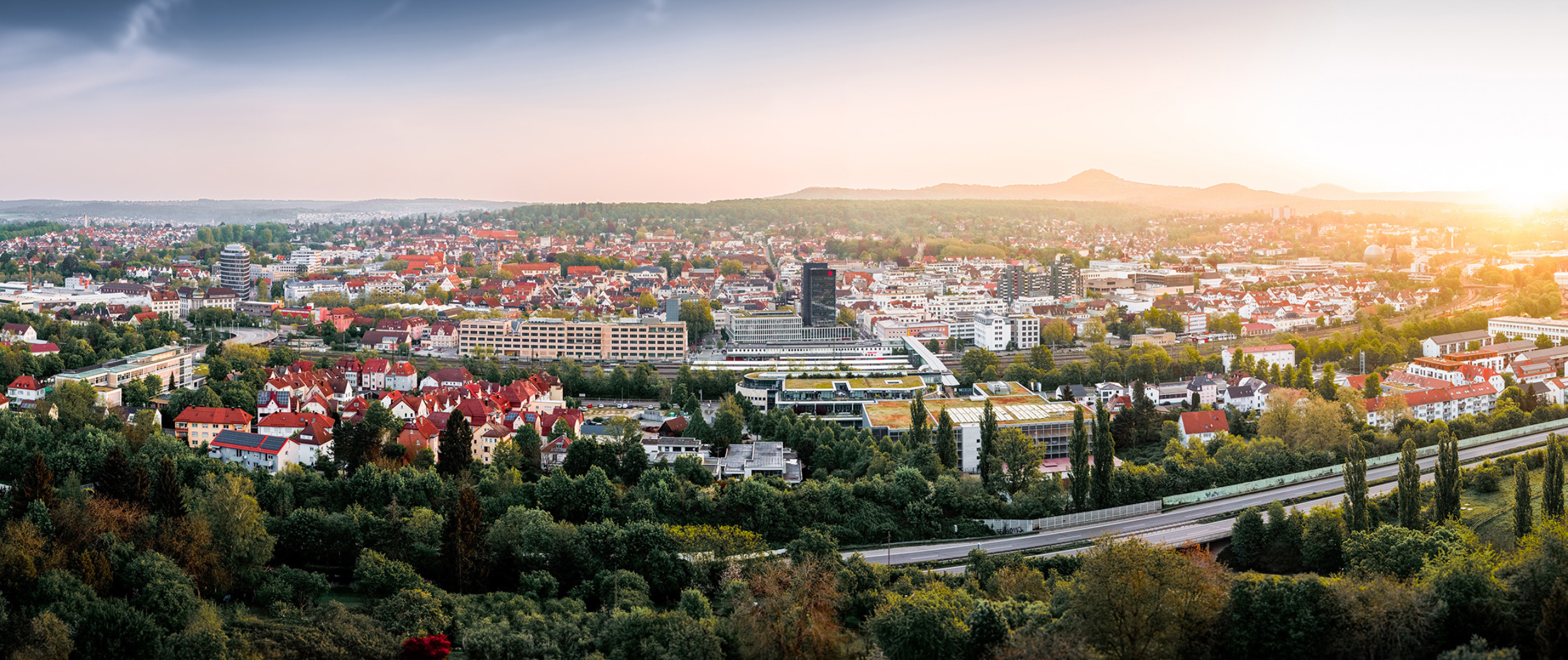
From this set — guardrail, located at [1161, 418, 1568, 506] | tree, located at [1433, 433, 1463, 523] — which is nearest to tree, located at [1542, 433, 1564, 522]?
tree, located at [1433, 433, 1463, 523]

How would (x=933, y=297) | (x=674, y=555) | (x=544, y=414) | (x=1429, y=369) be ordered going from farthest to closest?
(x=933, y=297) < (x=1429, y=369) < (x=544, y=414) < (x=674, y=555)

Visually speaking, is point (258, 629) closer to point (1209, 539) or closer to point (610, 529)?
point (610, 529)

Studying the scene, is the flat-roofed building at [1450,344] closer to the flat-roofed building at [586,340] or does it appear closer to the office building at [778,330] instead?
the office building at [778,330]

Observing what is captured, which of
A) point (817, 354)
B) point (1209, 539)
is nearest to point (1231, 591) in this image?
point (1209, 539)

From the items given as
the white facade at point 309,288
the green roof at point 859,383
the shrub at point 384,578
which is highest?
the white facade at point 309,288

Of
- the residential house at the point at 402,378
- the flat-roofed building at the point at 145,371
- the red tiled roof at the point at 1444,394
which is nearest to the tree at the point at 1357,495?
the red tiled roof at the point at 1444,394
